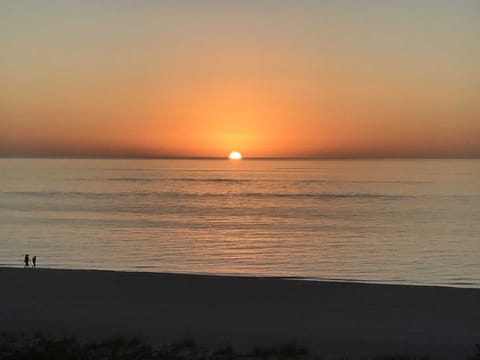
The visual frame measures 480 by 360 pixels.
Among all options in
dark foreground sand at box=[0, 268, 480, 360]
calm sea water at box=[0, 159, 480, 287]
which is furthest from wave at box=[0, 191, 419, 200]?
dark foreground sand at box=[0, 268, 480, 360]

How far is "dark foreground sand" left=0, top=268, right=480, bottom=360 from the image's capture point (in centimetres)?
1123

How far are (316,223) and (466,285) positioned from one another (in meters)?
25.5

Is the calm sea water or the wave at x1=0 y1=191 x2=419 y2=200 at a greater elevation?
the wave at x1=0 y1=191 x2=419 y2=200

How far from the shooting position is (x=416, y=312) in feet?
48.2

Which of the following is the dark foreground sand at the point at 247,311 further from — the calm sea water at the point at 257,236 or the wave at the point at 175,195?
the wave at the point at 175,195

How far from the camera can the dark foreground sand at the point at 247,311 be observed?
11.2m

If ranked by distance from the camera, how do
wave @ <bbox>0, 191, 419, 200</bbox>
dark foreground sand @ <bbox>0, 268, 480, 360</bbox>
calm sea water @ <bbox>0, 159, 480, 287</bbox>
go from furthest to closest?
wave @ <bbox>0, 191, 419, 200</bbox> < calm sea water @ <bbox>0, 159, 480, 287</bbox> < dark foreground sand @ <bbox>0, 268, 480, 360</bbox>

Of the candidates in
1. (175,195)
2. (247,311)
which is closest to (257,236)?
(247,311)

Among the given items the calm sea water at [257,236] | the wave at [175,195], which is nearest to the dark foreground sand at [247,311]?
the calm sea water at [257,236]

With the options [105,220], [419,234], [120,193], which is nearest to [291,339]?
[419,234]

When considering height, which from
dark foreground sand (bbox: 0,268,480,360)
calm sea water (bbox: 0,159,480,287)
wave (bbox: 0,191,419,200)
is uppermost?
wave (bbox: 0,191,419,200)

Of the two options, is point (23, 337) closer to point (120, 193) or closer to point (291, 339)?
point (291, 339)

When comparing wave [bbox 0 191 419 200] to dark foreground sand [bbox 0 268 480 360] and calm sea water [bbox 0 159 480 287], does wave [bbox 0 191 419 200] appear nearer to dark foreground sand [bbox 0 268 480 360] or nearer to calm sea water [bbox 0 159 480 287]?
calm sea water [bbox 0 159 480 287]

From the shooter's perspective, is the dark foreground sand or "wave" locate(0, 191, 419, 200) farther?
"wave" locate(0, 191, 419, 200)
